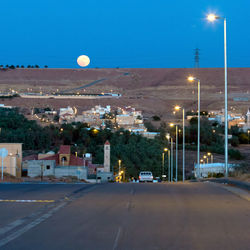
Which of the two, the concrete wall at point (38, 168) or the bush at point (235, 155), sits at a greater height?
the bush at point (235, 155)

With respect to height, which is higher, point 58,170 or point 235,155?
point 235,155

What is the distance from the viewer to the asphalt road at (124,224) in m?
9.06

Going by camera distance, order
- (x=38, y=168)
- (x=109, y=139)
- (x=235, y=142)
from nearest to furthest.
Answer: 1. (x=38, y=168)
2. (x=109, y=139)
3. (x=235, y=142)

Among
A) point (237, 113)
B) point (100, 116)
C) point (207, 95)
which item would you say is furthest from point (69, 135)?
point (207, 95)

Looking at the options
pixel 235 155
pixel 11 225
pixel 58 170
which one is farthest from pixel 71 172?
pixel 11 225

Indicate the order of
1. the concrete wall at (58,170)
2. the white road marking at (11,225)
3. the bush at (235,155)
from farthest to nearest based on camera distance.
Answer: 1. the bush at (235,155)
2. the concrete wall at (58,170)
3. the white road marking at (11,225)

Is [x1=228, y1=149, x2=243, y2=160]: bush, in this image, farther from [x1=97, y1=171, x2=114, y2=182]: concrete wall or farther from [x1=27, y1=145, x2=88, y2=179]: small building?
[x1=27, y1=145, x2=88, y2=179]: small building

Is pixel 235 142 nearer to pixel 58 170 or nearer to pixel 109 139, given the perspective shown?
pixel 109 139

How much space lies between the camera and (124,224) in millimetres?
11305

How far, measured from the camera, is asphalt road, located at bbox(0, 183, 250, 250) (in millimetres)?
9062

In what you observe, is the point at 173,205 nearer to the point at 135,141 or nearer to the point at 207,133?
the point at 135,141

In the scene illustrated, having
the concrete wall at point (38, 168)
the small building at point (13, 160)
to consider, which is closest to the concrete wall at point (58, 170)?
the concrete wall at point (38, 168)

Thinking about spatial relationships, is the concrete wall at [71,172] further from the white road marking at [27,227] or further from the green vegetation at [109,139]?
the white road marking at [27,227]

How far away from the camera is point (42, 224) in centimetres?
1119
